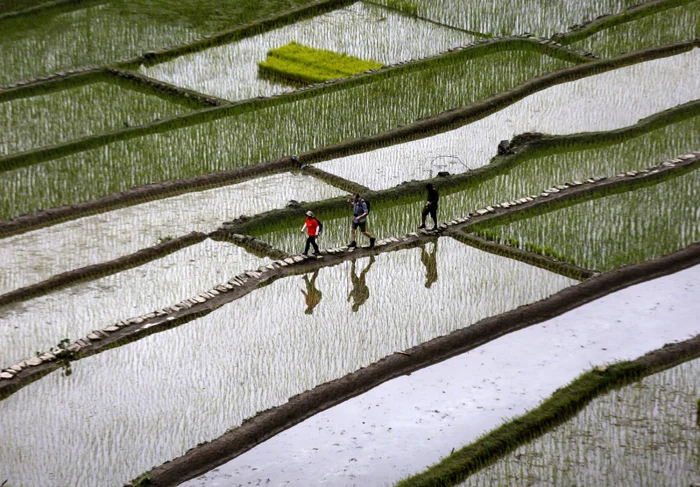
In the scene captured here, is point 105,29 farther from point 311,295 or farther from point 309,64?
point 311,295

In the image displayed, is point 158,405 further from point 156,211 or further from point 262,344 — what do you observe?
point 156,211

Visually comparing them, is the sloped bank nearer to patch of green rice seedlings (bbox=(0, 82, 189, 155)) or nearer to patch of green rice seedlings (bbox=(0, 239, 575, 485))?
patch of green rice seedlings (bbox=(0, 239, 575, 485))

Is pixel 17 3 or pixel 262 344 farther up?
pixel 17 3

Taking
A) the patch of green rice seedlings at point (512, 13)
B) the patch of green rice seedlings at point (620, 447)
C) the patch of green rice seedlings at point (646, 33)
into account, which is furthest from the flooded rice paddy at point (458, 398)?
the patch of green rice seedlings at point (512, 13)

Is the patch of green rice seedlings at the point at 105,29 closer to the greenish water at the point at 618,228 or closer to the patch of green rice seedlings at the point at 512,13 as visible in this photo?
the patch of green rice seedlings at the point at 512,13

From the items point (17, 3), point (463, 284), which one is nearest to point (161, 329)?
point (463, 284)

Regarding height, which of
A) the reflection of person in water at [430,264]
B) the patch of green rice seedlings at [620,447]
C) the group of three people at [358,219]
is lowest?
the patch of green rice seedlings at [620,447]
